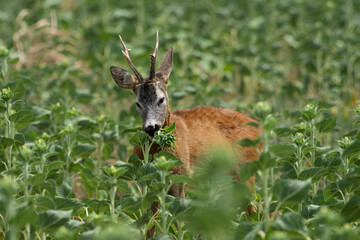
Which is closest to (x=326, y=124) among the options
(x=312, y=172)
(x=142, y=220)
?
(x=312, y=172)

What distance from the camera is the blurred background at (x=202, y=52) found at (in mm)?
9414

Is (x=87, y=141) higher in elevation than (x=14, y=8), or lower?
lower

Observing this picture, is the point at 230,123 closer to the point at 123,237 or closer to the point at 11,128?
the point at 11,128

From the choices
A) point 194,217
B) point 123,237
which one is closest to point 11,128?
point 194,217

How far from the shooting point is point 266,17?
13.4 metres

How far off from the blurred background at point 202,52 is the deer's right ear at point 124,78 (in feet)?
3.04

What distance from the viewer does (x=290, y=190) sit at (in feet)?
14.6

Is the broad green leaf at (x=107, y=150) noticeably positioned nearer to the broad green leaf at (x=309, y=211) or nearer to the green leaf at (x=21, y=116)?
the green leaf at (x=21, y=116)

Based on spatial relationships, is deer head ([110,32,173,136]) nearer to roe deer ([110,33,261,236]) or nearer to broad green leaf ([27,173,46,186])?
roe deer ([110,33,261,236])

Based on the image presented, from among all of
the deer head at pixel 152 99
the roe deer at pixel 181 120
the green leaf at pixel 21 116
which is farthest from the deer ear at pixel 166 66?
the green leaf at pixel 21 116

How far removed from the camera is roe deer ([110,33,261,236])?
21.2ft

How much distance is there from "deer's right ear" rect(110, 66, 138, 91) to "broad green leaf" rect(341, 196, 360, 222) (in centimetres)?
305

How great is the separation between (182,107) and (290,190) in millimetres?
5397

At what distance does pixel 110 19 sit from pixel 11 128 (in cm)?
740
